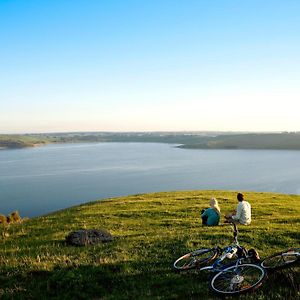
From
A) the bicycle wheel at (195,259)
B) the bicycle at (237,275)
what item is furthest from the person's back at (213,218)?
the bicycle at (237,275)

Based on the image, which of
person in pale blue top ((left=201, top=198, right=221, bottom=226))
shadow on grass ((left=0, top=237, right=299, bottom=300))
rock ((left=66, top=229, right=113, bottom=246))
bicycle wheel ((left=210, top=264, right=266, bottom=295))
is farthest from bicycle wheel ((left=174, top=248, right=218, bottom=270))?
person in pale blue top ((left=201, top=198, right=221, bottom=226))

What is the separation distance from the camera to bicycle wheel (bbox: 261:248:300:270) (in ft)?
33.4

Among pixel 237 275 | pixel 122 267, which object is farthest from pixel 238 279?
pixel 122 267

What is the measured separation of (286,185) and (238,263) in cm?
8743

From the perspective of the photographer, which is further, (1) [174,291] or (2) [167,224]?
(2) [167,224]

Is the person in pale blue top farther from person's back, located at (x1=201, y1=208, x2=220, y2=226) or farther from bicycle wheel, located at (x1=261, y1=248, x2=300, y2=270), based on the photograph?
bicycle wheel, located at (x1=261, y1=248, x2=300, y2=270)

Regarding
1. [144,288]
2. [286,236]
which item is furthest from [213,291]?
[286,236]

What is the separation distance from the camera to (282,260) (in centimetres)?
1051

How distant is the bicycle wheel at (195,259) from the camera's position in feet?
38.6

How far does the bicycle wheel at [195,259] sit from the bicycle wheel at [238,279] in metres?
1.74

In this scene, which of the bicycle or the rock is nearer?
the bicycle

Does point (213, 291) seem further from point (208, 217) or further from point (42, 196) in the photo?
point (42, 196)

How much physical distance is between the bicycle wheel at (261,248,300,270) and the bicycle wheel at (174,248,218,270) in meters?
1.96

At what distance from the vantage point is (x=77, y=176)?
378 ft
